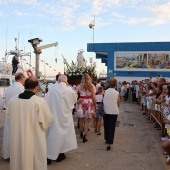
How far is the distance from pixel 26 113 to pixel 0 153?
9.30 ft

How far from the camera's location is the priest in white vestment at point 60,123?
5.41 meters

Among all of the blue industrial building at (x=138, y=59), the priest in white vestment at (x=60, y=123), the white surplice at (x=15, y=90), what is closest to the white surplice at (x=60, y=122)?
the priest in white vestment at (x=60, y=123)

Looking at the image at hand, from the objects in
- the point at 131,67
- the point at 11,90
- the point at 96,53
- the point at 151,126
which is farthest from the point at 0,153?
the point at 96,53

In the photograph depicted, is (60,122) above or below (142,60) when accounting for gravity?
below

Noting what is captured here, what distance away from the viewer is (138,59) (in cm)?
2903

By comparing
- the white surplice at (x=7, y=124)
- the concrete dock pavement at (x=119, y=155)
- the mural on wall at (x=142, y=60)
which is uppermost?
the mural on wall at (x=142, y=60)

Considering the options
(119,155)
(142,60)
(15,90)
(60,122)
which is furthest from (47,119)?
(142,60)

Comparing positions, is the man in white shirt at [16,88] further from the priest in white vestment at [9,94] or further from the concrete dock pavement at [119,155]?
the concrete dock pavement at [119,155]

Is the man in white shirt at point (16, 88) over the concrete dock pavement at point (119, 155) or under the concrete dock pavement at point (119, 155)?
over

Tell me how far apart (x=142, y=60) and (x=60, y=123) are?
24.7 metres

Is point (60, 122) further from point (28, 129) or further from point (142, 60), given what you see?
point (142, 60)

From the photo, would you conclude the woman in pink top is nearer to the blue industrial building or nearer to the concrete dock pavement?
the concrete dock pavement

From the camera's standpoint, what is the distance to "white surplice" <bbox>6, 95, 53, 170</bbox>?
3.84m

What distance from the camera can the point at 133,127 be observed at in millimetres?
9477
